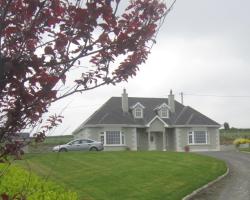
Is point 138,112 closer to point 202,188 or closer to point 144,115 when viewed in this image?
point 144,115

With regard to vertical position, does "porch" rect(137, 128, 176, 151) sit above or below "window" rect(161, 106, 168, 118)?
below

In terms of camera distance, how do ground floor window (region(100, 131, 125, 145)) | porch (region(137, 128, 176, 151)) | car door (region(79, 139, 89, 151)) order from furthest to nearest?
porch (region(137, 128, 176, 151)) → ground floor window (region(100, 131, 125, 145)) → car door (region(79, 139, 89, 151))

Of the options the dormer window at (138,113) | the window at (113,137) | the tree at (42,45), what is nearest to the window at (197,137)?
the dormer window at (138,113)

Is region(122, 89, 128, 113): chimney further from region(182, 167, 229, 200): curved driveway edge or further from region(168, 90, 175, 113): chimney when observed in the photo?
region(182, 167, 229, 200): curved driveway edge

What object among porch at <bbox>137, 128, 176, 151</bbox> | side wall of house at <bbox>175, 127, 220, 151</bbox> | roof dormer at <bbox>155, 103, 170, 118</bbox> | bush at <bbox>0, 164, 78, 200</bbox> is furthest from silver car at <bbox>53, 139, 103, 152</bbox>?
bush at <bbox>0, 164, 78, 200</bbox>

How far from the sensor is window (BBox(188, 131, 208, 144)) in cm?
5644

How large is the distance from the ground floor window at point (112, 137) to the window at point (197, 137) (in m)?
7.70

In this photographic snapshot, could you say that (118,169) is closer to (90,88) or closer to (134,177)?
(134,177)

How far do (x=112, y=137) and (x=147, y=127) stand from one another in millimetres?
4119

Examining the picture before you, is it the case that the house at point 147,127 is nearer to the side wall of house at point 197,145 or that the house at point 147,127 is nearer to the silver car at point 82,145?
the side wall of house at point 197,145

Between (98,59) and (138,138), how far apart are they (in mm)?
51399

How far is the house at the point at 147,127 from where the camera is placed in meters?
54.0

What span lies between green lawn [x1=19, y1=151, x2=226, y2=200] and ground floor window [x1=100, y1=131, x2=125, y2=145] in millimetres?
22329

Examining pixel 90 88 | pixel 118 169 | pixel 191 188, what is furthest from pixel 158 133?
pixel 90 88
